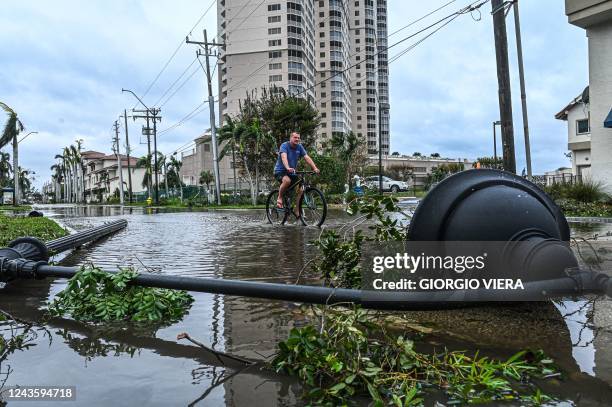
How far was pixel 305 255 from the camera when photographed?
283 inches

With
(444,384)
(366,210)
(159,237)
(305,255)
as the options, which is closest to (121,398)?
(444,384)

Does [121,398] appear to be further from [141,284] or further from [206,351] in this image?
[141,284]

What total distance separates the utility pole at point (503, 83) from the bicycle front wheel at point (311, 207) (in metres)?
5.05

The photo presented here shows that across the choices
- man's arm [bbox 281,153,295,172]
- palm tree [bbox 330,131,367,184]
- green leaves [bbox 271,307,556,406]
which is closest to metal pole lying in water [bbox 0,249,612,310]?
green leaves [bbox 271,307,556,406]

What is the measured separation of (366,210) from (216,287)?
63.9 inches

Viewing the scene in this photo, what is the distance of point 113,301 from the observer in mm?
3986

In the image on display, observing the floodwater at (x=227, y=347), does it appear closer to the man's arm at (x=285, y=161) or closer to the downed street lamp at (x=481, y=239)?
the downed street lamp at (x=481, y=239)

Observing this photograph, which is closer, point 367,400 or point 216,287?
point 367,400

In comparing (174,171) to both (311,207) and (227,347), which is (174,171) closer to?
(311,207)

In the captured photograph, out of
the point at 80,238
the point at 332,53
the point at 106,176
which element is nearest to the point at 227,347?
the point at 80,238

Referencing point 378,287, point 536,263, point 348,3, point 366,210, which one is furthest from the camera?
point 348,3

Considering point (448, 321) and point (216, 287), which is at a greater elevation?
point (216, 287)

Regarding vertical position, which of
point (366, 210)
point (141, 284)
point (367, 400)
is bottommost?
point (367, 400)

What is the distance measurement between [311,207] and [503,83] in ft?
19.4
